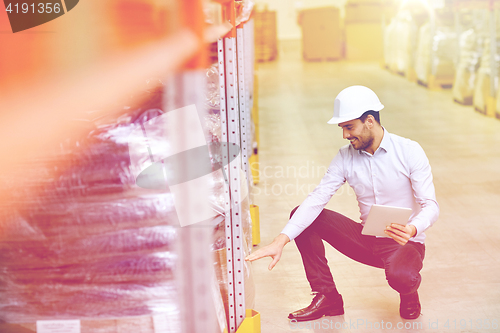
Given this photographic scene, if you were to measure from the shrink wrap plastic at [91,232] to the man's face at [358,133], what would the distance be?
3.93 feet

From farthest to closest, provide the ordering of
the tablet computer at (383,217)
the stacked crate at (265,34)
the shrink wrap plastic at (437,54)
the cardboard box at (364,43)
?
1. the stacked crate at (265,34)
2. the cardboard box at (364,43)
3. the shrink wrap plastic at (437,54)
4. the tablet computer at (383,217)

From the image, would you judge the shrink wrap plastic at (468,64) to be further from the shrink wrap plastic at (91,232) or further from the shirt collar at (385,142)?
the shrink wrap plastic at (91,232)

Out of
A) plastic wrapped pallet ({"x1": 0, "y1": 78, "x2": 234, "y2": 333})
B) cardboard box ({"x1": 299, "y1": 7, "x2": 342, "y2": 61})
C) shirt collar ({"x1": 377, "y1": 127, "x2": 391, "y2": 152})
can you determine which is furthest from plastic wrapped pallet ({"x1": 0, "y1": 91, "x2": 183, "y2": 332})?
cardboard box ({"x1": 299, "y1": 7, "x2": 342, "y2": 61})

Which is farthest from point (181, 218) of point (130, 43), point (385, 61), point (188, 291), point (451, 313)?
point (385, 61)

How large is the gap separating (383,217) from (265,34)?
58.2ft

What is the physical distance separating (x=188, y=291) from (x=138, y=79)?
2.94 feet

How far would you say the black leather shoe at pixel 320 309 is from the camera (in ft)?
10.1

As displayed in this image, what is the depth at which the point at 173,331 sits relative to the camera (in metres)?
2.15

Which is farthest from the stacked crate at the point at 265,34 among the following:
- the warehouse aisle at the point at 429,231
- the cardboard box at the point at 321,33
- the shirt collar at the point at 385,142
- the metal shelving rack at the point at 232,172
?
the metal shelving rack at the point at 232,172

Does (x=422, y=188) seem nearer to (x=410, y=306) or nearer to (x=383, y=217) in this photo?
(x=383, y=217)

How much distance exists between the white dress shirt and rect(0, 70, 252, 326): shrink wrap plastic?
40.4 inches

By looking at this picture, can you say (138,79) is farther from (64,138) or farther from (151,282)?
(151,282)

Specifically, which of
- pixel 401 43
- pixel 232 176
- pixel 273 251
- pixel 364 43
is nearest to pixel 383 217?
pixel 273 251

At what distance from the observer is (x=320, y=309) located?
3086 mm
